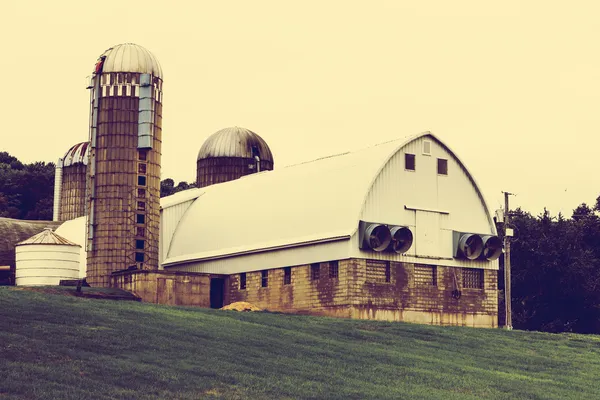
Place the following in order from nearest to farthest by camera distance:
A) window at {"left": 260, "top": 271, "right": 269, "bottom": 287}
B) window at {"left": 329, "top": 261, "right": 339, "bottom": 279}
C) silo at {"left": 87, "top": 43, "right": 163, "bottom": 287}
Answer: window at {"left": 329, "top": 261, "right": 339, "bottom": 279}, window at {"left": 260, "top": 271, "right": 269, "bottom": 287}, silo at {"left": 87, "top": 43, "right": 163, "bottom": 287}

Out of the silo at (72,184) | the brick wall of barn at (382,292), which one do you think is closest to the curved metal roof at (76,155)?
the silo at (72,184)

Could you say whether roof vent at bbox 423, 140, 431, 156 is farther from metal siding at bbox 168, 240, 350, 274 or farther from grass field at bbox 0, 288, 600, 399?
grass field at bbox 0, 288, 600, 399

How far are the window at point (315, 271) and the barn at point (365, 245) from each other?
8cm

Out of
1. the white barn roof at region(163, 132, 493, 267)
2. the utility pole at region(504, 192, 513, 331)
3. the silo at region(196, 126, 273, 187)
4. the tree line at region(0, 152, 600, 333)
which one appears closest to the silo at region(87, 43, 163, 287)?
the white barn roof at region(163, 132, 493, 267)

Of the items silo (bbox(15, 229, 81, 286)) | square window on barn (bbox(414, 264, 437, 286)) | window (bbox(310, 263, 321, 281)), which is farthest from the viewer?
silo (bbox(15, 229, 81, 286))

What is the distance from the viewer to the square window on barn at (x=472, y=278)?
197ft

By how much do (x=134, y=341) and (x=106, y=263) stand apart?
2874 cm

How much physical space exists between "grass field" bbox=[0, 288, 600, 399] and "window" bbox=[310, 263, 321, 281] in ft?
24.0

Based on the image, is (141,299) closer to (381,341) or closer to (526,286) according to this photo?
(381,341)

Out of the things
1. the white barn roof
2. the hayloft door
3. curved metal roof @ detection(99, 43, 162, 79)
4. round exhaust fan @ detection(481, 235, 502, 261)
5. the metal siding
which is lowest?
the hayloft door

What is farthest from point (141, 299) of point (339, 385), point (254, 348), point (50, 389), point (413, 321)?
point (50, 389)

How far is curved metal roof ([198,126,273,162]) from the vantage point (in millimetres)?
82875

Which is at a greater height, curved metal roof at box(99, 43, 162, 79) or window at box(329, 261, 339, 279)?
curved metal roof at box(99, 43, 162, 79)

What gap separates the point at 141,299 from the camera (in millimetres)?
58688
